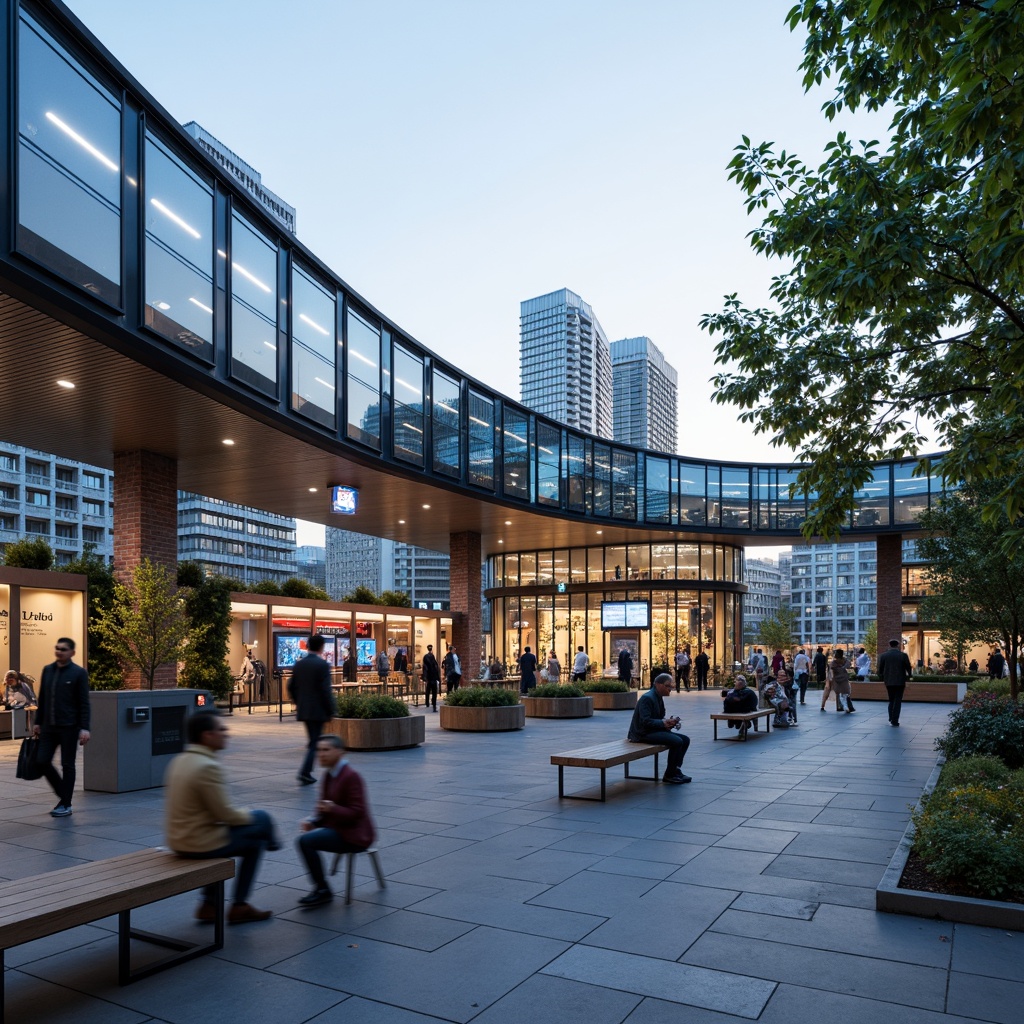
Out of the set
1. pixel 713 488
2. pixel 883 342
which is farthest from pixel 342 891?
pixel 713 488

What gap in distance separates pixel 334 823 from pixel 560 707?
16.6 metres

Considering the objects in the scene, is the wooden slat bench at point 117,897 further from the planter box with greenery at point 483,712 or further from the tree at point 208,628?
the tree at point 208,628

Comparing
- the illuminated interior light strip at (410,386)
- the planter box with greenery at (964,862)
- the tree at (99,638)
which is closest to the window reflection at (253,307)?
the illuminated interior light strip at (410,386)

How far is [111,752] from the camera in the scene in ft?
35.4

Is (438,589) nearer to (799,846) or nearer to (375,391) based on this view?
(375,391)

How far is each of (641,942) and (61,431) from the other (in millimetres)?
14646

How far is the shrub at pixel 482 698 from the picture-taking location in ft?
61.3

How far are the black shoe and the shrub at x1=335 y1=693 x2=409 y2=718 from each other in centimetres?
903

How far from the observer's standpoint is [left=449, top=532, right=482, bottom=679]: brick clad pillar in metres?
31.7

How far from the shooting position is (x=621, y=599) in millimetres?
39188

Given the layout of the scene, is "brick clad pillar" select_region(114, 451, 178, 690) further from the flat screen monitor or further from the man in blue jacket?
the flat screen monitor

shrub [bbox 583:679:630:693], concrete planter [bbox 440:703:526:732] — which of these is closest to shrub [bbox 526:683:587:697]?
shrub [bbox 583:679:630:693]

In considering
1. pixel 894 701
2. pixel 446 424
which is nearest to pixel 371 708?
pixel 446 424

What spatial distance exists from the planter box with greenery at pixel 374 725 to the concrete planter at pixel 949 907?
32.9ft
